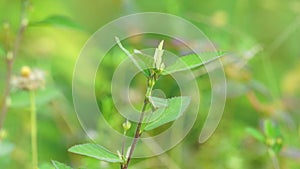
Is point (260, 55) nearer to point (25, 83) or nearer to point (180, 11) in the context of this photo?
point (180, 11)

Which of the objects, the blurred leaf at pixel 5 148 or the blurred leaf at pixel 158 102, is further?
the blurred leaf at pixel 5 148

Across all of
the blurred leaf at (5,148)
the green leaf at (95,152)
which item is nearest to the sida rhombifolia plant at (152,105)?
the green leaf at (95,152)

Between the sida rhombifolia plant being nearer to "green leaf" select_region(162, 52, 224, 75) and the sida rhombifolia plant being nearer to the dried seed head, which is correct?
"green leaf" select_region(162, 52, 224, 75)

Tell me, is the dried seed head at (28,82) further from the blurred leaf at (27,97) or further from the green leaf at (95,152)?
the green leaf at (95,152)

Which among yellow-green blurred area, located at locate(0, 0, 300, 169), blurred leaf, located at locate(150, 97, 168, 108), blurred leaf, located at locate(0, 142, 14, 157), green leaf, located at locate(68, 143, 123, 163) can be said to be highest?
yellow-green blurred area, located at locate(0, 0, 300, 169)

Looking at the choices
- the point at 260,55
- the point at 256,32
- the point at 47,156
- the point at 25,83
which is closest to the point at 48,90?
the point at 25,83

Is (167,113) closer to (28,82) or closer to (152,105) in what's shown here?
(152,105)

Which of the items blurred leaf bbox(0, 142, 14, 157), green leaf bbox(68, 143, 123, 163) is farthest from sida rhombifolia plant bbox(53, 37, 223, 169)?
blurred leaf bbox(0, 142, 14, 157)
